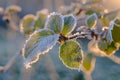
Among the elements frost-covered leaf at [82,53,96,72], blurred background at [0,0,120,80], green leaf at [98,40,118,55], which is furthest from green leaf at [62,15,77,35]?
blurred background at [0,0,120,80]

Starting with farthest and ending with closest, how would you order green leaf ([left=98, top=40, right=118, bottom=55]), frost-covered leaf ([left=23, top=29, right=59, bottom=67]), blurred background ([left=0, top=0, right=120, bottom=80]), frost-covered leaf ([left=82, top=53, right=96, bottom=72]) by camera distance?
blurred background ([left=0, top=0, right=120, bottom=80]), frost-covered leaf ([left=82, top=53, right=96, bottom=72]), green leaf ([left=98, top=40, right=118, bottom=55]), frost-covered leaf ([left=23, top=29, right=59, bottom=67])

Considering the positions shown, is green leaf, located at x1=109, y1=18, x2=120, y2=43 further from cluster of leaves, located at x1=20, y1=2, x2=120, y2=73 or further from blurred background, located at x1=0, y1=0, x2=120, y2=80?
blurred background, located at x1=0, y1=0, x2=120, y2=80

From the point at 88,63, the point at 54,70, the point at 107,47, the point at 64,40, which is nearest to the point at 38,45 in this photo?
the point at 64,40

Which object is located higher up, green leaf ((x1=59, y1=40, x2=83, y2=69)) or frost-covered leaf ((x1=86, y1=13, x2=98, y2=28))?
frost-covered leaf ((x1=86, y1=13, x2=98, y2=28))

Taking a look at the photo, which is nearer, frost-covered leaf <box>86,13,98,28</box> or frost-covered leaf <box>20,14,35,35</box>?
frost-covered leaf <box>86,13,98,28</box>

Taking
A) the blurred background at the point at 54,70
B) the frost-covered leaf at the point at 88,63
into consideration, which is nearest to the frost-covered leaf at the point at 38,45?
the frost-covered leaf at the point at 88,63

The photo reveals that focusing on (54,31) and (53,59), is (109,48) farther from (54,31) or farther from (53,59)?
(53,59)
